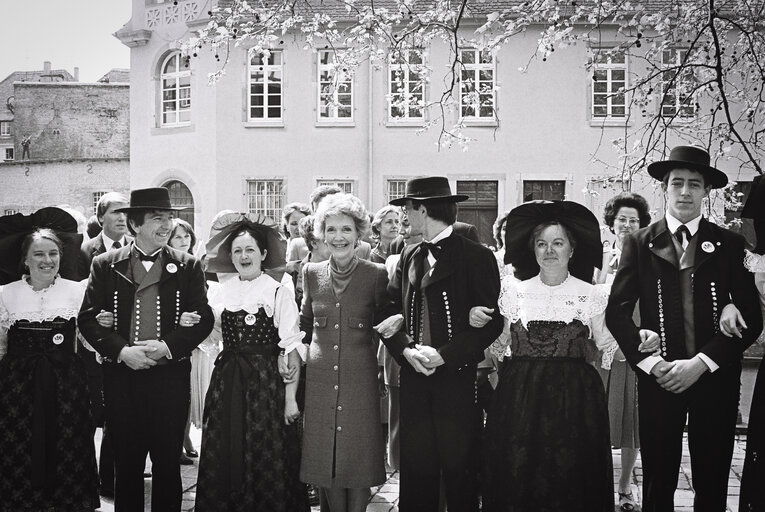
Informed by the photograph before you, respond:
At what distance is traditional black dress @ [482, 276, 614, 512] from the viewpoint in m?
4.49

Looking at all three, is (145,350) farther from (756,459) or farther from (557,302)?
(756,459)

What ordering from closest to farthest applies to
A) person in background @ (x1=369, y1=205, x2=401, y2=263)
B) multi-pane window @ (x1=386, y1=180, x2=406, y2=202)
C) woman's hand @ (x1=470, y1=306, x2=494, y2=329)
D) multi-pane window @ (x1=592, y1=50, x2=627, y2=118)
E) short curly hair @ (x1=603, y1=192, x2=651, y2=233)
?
1. woman's hand @ (x1=470, y1=306, x2=494, y2=329)
2. short curly hair @ (x1=603, y1=192, x2=651, y2=233)
3. person in background @ (x1=369, y1=205, x2=401, y2=263)
4. multi-pane window @ (x1=592, y1=50, x2=627, y2=118)
5. multi-pane window @ (x1=386, y1=180, x2=406, y2=202)

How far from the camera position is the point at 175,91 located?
70.4 feet

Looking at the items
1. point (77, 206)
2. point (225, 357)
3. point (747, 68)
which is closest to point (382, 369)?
point (225, 357)

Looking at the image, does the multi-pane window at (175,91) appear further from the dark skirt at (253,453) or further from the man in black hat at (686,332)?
the man in black hat at (686,332)

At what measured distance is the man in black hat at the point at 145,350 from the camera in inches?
192

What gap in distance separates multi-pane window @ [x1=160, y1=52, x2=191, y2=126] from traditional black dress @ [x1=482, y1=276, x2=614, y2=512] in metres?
18.0

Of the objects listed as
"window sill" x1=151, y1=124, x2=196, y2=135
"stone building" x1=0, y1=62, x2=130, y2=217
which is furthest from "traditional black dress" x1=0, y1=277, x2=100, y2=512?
"stone building" x1=0, y1=62, x2=130, y2=217

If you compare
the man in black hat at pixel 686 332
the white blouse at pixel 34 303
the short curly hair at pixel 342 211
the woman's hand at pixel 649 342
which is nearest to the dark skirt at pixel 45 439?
the white blouse at pixel 34 303

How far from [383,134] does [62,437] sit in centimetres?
1572

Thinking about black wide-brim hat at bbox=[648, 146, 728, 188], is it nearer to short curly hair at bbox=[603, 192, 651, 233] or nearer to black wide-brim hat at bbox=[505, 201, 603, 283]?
black wide-brim hat at bbox=[505, 201, 603, 283]

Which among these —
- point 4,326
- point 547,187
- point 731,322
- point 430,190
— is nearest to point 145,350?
point 4,326

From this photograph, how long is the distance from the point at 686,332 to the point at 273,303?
2.43 metres

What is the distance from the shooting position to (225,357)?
506cm
